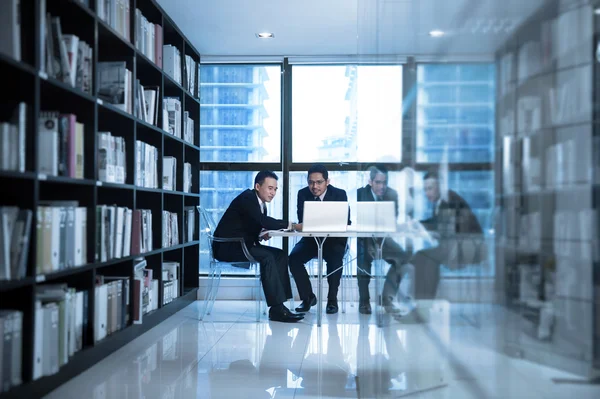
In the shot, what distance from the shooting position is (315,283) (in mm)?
5719

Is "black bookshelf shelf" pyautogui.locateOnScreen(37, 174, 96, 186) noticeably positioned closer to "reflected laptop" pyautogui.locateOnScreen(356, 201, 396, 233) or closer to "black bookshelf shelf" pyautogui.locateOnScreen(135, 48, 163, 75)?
"black bookshelf shelf" pyautogui.locateOnScreen(135, 48, 163, 75)

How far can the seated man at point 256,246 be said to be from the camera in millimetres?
4625

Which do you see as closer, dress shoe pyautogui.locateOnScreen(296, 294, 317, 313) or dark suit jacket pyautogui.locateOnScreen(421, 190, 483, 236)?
dark suit jacket pyautogui.locateOnScreen(421, 190, 483, 236)

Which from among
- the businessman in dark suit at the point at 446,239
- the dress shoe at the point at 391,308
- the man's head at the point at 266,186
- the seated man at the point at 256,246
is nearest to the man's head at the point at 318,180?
the man's head at the point at 266,186

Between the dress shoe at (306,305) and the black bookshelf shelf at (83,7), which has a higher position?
the black bookshelf shelf at (83,7)

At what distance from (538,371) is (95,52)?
3.08 metres

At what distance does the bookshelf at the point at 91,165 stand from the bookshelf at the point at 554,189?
2.11 m

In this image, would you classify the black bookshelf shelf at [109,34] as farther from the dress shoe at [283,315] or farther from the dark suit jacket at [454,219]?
the dark suit jacket at [454,219]

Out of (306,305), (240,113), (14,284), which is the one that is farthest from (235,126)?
(14,284)

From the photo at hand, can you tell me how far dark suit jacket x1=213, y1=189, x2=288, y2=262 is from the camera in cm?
464

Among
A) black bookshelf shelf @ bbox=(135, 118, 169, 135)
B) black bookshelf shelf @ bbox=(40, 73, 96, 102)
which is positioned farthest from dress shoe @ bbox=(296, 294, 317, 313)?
black bookshelf shelf @ bbox=(40, 73, 96, 102)

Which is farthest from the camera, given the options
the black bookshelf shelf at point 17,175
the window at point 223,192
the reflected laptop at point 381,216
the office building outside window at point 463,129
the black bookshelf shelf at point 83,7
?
the window at point 223,192

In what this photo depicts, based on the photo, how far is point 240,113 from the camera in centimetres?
→ 604

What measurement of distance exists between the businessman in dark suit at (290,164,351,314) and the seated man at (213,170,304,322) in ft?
0.94
